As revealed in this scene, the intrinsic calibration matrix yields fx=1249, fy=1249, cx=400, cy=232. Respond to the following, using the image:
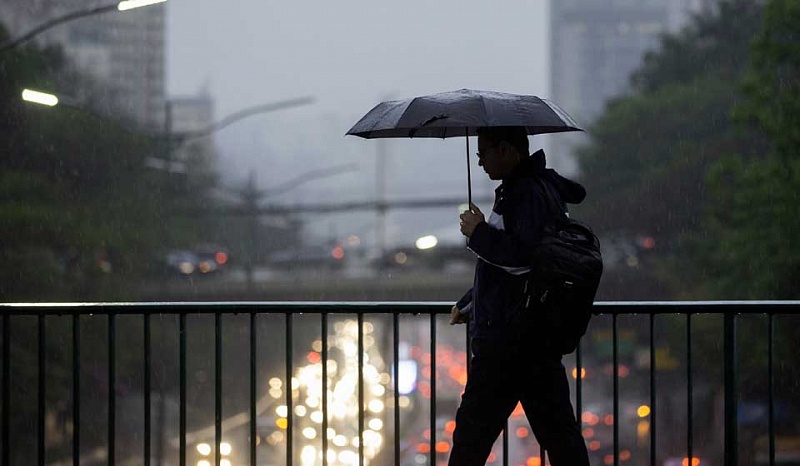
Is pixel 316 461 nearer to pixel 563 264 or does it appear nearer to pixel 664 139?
pixel 664 139

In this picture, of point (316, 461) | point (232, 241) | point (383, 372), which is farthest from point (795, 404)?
point (232, 241)

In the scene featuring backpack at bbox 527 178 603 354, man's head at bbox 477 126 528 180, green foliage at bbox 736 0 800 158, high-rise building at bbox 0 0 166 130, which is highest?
high-rise building at bbox 0 0 166 130

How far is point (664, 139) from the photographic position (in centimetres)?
5869

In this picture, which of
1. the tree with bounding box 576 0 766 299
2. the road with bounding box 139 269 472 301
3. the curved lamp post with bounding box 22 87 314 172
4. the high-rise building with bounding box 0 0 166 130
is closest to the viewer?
the curved lamp post with bounding box 22 87 314 172

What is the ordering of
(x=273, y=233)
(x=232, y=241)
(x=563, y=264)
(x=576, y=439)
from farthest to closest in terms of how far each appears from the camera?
1. (x=273, y=233)
2. (x=232, y=241)
3. (x=576, y=439)
4. (x=563, y=264)

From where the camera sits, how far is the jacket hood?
4703mm

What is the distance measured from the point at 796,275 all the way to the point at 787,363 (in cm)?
226

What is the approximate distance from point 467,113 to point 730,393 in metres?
2.12

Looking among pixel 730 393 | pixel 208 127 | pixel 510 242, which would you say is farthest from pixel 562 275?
pixel 208 127

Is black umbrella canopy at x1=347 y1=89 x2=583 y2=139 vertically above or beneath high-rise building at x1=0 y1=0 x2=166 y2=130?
beneath

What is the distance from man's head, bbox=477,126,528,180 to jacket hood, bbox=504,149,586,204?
5 cm

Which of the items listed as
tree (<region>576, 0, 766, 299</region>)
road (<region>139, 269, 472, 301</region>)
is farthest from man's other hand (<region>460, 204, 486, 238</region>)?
road (<region>139, 269, 472, 301</region>)

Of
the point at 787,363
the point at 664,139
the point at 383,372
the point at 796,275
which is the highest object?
the point at 664,139

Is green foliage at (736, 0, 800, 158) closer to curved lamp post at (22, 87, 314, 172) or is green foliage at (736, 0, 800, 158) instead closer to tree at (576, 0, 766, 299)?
curved lamp post at (22, 87, 314, 172)
